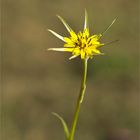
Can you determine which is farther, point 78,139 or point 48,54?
point 48,54

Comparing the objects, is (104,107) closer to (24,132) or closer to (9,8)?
(24,132)

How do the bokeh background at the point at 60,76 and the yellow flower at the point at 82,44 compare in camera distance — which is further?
Result: the bokeh background at the point at 60,76

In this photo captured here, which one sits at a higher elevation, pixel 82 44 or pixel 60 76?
pixel 82 44

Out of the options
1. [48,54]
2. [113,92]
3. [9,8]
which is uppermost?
[9,8]

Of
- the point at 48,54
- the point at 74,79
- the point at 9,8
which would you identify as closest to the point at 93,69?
the point at 74,79

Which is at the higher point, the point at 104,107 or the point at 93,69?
the point at 93,69

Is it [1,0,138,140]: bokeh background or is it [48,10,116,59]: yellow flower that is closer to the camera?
[48,10,116,59]: yellow flower

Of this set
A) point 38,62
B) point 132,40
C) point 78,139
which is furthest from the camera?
point 132,40

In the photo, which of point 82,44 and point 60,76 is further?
point 60,76
